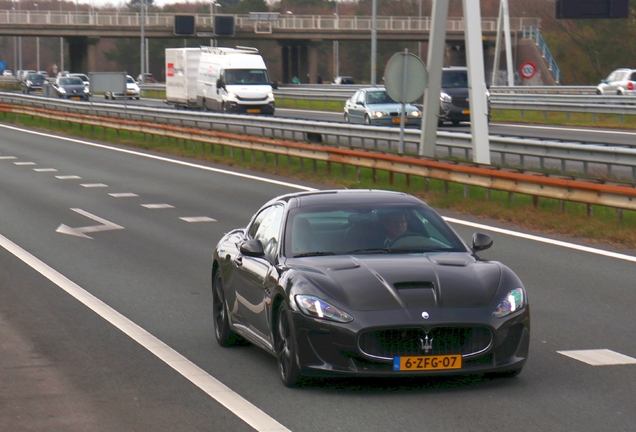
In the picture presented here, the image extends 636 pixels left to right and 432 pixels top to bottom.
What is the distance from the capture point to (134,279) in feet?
41.2

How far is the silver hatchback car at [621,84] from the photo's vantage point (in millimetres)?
52250

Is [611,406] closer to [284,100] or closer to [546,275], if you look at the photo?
[546,275]

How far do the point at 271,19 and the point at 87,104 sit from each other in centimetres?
4964

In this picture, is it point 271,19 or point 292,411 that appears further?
point 271,19

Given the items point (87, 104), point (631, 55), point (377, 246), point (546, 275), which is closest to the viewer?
point (377, 246)

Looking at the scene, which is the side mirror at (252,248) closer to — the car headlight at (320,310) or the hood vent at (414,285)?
the car headlight at (320,310)

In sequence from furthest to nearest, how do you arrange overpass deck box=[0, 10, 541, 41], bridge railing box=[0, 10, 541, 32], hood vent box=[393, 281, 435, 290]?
bridge railing box=[0, 10, 541, 32] → overpass deck box=[0, 10, 541, 41] → hood vent box=[393, 281, 435, 290]

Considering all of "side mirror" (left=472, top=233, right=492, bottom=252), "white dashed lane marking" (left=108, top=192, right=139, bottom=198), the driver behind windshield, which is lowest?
"white dashed lane marking" (left=108, top=192, right=139, bottom=198)

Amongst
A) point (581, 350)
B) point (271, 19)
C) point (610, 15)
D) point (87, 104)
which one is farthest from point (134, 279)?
→ point (271, 19)

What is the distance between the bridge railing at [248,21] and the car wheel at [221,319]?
3247 inches

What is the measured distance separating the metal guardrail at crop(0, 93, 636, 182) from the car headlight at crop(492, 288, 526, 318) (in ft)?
42.3

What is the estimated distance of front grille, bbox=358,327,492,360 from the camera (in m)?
7.00

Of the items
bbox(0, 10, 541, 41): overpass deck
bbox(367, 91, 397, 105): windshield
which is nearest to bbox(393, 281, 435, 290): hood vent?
bbox(367, 91, 397, 105): windshield

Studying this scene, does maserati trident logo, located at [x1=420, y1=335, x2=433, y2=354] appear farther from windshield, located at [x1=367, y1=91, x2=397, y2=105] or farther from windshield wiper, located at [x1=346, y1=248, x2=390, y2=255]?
windshield, located at [x1=367, y1=91, x2=397, y2=105]
